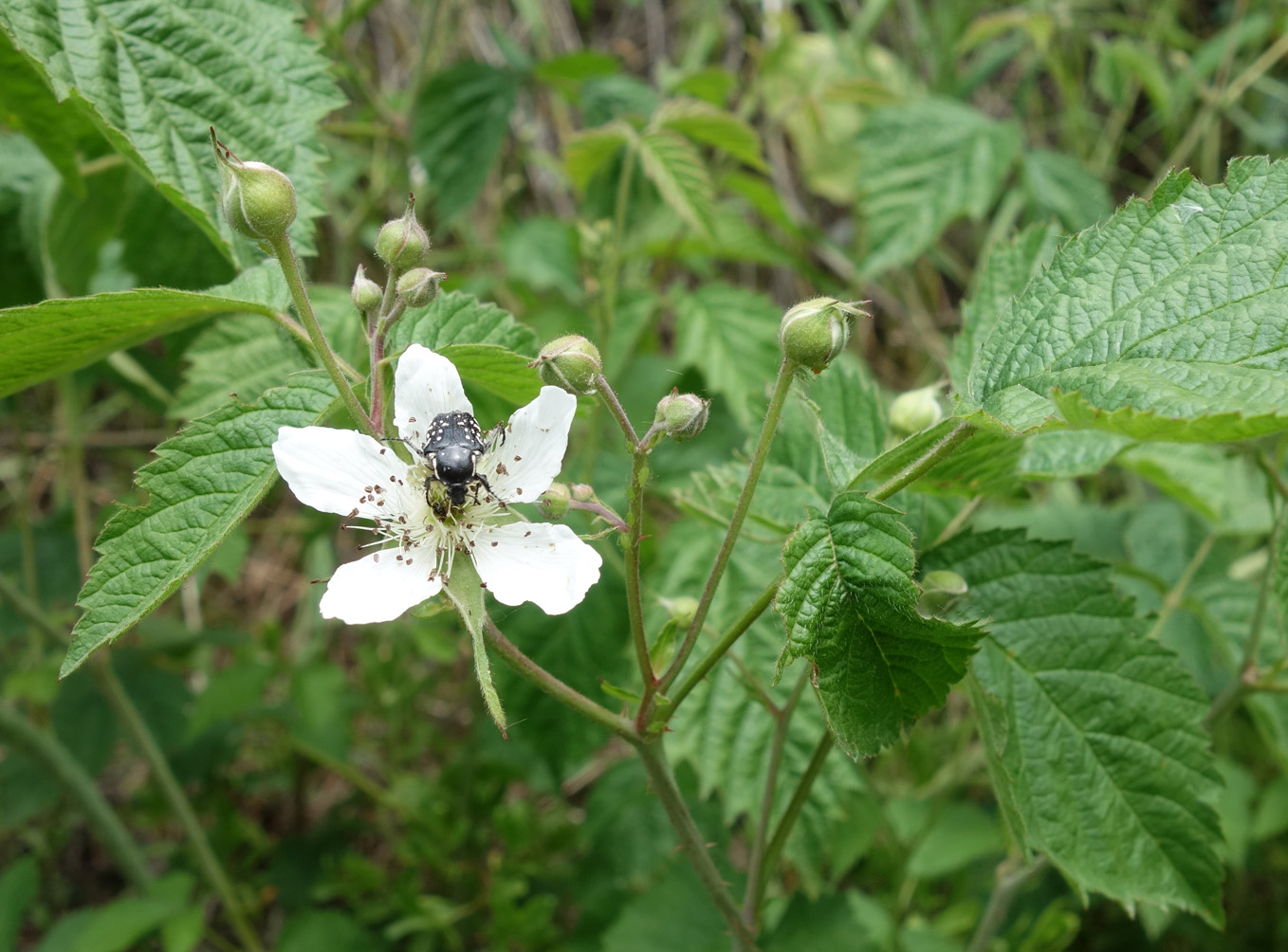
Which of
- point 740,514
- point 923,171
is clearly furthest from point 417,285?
point 923,171

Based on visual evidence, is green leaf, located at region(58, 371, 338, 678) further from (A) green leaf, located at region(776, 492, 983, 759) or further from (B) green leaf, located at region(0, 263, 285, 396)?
(A) green leaf, located at region(776, 492, 983, 759)

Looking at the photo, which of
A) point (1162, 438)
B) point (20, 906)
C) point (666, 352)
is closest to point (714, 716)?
point (1162, 438)

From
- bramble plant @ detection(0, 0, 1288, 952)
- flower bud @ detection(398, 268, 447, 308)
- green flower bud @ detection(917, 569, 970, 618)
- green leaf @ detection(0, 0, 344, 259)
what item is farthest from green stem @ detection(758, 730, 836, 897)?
green leaf @ detection(0, 0, 344, 259)

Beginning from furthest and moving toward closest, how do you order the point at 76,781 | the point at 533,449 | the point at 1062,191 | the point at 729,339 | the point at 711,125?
the point at 1062,191 < the point at 729,339 < the point at 711,125 < the point at 76,781 < the point at 533,449

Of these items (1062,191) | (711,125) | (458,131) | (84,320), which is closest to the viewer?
(84,320)

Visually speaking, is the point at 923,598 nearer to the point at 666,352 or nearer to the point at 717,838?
the point at 717,838

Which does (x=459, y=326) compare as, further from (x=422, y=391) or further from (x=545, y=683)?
(x=545, y=683)

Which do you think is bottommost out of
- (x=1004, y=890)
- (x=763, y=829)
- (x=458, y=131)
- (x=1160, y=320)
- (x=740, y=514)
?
(x=1004, y=890)

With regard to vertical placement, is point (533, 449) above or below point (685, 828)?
above
